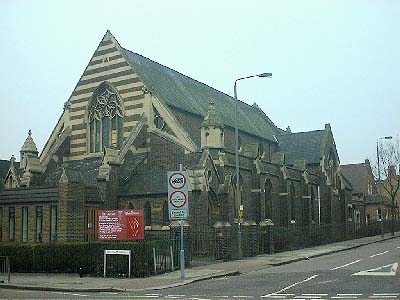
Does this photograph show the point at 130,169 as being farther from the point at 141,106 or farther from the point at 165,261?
the point at 165,261

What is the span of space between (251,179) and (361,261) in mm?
16100

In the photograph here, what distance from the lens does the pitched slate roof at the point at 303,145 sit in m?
56.8

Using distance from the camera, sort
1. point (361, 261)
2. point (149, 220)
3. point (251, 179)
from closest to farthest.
→ point (361, 261)
point (149, 220)
point (251, 179)

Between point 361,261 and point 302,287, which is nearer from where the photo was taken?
point 302,287

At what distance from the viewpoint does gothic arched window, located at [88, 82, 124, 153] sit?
1647 inches

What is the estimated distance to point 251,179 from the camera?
4381 centimetres

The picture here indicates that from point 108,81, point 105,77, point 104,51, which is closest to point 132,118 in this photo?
point 108,81

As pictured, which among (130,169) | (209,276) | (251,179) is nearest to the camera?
(209,276)

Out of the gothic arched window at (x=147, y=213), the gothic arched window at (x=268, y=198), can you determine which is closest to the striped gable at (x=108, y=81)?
the gothic arched window at (x=147, y=213)

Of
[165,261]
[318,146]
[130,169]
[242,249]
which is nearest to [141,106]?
[130,169]

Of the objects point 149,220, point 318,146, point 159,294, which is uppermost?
point 318,146

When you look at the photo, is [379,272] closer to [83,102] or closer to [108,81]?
[108,81]

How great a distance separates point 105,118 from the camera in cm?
4247

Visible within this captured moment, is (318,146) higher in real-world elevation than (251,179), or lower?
higher
